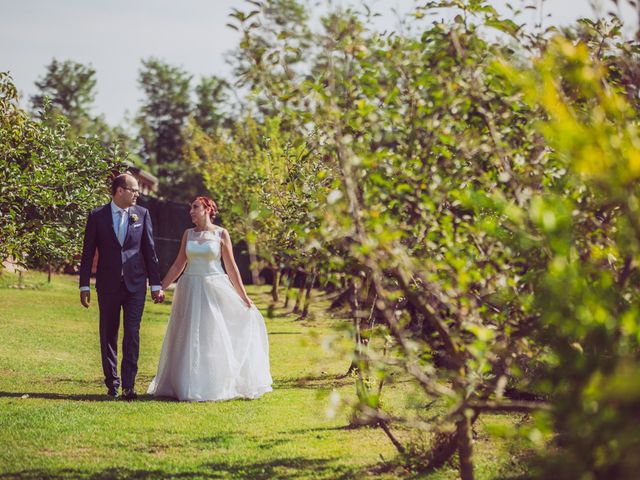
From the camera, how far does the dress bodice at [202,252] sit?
10.2 metres

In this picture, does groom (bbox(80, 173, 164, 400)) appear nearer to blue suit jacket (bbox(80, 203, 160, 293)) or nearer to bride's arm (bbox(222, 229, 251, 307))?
blue suit jacket (bbox(80, 203, 160, 293))

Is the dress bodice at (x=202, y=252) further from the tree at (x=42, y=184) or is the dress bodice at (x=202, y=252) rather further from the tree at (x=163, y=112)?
the tree at (x=163, y=112)

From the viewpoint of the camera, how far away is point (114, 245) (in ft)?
30.7

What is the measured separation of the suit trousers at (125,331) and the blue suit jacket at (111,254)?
0.09m

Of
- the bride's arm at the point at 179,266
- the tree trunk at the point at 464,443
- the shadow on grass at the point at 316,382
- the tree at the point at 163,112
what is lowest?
the shadow on grass at the point at 316,382

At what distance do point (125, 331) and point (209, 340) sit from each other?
110cm

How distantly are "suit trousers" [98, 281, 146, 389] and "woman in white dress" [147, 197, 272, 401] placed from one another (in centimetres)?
59

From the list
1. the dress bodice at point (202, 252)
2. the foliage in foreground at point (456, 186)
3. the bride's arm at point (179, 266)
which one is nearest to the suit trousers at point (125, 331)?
the bride's arm at point (179, 266)

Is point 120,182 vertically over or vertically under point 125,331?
over

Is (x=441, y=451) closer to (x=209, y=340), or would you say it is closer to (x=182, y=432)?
(x=182, y=432)

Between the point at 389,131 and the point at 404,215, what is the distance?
0.52 m

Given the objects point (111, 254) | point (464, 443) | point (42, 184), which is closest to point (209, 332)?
point (111, 254)

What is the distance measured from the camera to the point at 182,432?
25.3 ft

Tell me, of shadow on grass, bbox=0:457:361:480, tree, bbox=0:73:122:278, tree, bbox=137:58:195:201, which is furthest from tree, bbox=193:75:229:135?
shadow on grass, bbox=0:457:361:480
